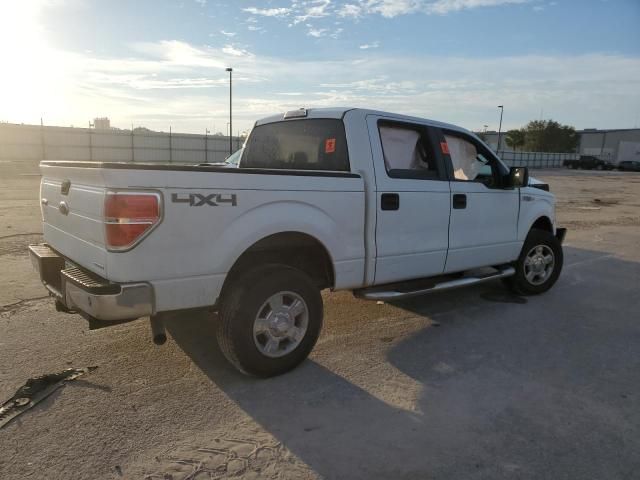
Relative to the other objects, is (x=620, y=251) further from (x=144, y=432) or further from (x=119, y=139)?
(x=119, y=139)

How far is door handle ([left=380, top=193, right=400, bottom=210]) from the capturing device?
409 centimetres

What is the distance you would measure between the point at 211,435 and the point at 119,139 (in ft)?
125

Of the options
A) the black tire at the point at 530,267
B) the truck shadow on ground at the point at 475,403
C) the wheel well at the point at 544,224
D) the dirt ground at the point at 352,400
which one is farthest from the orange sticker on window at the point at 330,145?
the wheel well at the point at 544,224

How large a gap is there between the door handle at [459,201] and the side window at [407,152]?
29cm

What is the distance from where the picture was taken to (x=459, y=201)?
4.77 meters

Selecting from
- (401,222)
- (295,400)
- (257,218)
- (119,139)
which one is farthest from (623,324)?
(119,139)

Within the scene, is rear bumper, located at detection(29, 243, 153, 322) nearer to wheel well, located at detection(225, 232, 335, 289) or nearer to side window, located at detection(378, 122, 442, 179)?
wheel well, located at detection(225, 232, 335, 289)

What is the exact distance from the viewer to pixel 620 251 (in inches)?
354

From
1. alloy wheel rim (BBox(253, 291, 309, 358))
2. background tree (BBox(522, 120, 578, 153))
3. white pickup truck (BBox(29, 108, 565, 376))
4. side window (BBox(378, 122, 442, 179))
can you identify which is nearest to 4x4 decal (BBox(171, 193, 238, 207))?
white pickup truck (BBox(29, 108, 565, 376))

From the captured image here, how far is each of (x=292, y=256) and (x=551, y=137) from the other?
84.1 m

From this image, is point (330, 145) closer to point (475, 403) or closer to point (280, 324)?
point (280, 324)

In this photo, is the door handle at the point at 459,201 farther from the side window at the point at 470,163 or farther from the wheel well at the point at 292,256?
the wheel well at the point at 292,256

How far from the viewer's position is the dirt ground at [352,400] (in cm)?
264

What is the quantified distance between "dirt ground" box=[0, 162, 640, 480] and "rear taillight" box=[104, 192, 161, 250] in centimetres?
112
